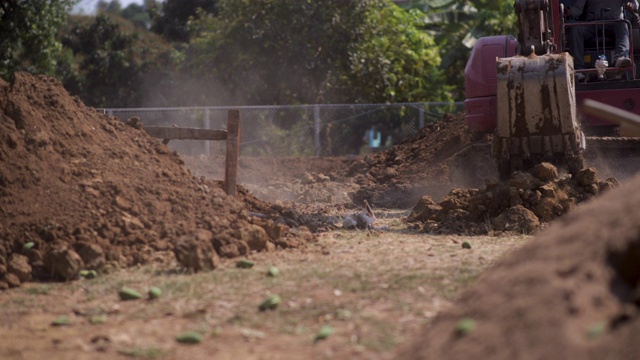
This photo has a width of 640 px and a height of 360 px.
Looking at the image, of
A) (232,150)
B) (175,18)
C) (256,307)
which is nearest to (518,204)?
(232,150)

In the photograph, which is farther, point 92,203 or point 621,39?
point 621,39

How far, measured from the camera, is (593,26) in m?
11.8

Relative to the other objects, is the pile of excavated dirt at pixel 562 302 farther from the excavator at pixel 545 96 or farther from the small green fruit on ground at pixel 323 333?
the excavator at pixel 545 96

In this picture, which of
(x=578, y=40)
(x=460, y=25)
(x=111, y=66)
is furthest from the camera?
(x=460, y=25)

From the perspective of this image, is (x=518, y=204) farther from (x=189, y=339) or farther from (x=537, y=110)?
(x=189, y=339)

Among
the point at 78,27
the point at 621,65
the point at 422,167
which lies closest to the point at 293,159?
the point at 422,167

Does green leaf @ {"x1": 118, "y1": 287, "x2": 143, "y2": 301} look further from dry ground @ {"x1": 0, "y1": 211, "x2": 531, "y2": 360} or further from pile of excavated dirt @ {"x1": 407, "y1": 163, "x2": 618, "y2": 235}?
pile of excavated dirt @ {"x1": 407, "y1": 163, "x2": 618, "y2": 235}

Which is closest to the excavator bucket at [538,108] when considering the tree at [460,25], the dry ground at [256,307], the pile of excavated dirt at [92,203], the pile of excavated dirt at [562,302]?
the dry ground at [256,307]

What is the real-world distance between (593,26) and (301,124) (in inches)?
474

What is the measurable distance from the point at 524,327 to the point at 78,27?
32.3 m

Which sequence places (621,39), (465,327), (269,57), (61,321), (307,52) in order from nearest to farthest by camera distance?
1. (465,327)
2. (61,321)
3. (621,39)
4. (307,52)
5. (269,57)

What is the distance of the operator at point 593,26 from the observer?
1148 centimetres

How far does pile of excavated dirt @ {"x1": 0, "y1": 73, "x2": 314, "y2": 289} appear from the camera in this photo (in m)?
7.59

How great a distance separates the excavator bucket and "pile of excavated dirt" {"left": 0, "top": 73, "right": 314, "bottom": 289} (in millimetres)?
2672
